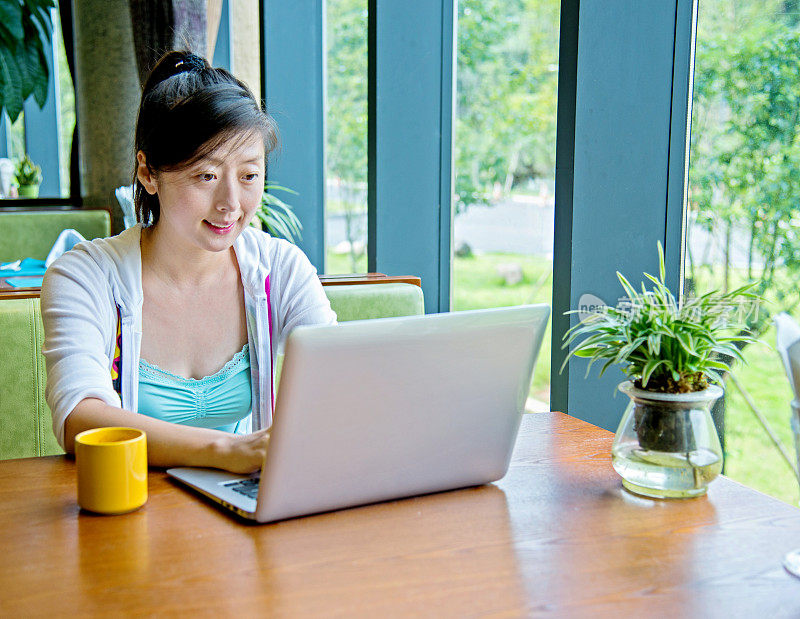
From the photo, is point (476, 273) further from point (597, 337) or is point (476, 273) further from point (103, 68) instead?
point (597, 337)

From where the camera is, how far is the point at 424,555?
877mm

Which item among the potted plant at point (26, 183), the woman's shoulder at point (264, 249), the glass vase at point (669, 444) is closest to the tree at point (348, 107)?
the potted plant at point (26, 183)

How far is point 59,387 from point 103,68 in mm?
3552

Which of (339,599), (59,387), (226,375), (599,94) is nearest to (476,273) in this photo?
(599,94)

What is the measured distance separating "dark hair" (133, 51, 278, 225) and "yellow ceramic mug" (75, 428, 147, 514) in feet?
2.03

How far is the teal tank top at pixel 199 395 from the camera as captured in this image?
1.55 meters

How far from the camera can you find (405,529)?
3.11 ft

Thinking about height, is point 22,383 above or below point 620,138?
below

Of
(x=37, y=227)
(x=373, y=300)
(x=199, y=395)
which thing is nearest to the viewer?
(x=199, y=395)

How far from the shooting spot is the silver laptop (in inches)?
35.9

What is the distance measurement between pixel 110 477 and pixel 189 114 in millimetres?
717

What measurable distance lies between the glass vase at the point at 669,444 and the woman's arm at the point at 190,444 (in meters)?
0.46

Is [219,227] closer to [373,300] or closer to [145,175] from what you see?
[145,175]

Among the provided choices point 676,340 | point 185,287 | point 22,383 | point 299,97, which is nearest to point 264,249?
point 185,287
